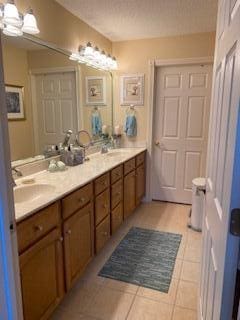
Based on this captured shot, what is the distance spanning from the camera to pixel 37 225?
1.37 meters

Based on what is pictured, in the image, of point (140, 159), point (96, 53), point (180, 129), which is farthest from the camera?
point (180, 129)

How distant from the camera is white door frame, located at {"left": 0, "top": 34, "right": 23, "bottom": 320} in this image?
2.85 feet

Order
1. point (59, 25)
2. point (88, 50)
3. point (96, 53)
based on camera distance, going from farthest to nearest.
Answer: point (96, 53) → point (88, 50) → point (59, 25)

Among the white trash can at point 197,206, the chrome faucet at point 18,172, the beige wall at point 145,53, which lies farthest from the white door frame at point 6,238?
the beige wall at point 145,53

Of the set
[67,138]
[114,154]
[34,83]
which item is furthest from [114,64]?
[34,83]

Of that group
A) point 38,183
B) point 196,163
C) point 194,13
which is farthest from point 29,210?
point 196,163

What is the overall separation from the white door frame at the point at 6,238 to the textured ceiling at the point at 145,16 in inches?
76.5

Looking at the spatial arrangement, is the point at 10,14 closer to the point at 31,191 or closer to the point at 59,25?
the point at 59,25

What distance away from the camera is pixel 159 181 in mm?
3771

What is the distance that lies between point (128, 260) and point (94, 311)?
2.13 ft

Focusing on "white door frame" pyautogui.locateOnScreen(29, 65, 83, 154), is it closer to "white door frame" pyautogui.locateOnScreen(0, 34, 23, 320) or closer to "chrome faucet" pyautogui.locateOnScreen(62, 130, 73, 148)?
"chrome faucet" pyautogui.locateOnScreen(62, 130, 73, 148)

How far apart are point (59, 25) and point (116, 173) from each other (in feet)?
5.15

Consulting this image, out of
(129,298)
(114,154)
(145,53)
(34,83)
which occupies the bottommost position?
(129,298)

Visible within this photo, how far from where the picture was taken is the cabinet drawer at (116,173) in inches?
97.1
